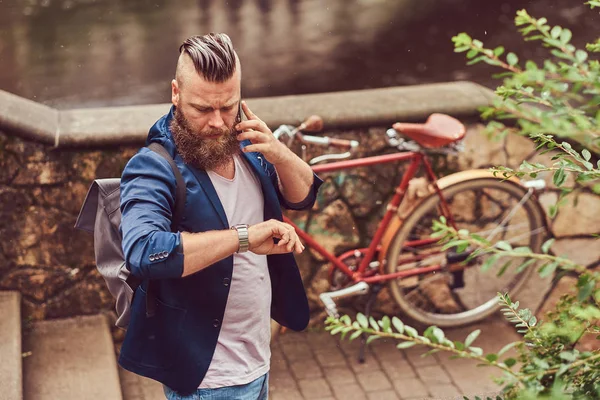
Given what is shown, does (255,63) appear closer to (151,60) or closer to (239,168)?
(151,60)

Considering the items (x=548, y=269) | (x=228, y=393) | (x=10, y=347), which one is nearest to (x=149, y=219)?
(x=228, y=393)

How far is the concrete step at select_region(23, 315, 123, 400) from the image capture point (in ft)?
16.1

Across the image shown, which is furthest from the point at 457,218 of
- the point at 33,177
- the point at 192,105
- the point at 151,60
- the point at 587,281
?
the point at 151,60

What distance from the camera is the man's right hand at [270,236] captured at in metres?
2.96

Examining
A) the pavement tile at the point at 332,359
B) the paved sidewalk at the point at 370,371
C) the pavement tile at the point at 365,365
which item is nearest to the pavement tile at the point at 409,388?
the paved sidewalk at the point at 370,371

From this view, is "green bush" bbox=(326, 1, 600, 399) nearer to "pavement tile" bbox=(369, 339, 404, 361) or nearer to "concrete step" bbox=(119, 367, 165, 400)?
"concrete step" bbox=(119, 367, 165, 400)

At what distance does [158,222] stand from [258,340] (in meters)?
0.79

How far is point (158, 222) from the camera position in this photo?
2902 mm

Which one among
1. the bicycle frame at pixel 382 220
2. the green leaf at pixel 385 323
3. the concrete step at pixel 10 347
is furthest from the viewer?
the bicycle frame at pixel 382 220

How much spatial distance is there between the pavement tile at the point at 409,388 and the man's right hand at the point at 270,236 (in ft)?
8.37

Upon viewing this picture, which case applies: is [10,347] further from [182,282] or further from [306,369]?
[182,282]

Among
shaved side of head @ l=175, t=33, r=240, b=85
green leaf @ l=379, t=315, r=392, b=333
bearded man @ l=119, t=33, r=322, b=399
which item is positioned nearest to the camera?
green leaf @ l=379, t=315, r=392, b=333

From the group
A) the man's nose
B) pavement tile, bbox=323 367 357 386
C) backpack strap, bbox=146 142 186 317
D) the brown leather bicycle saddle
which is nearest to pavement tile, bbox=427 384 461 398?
pavement tile, bbox=323 367 357 386

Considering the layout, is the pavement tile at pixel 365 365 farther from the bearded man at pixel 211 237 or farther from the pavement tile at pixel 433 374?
the bearded man at pixel 211 237
